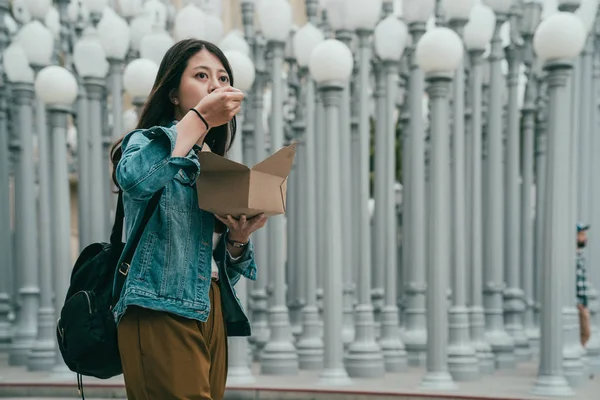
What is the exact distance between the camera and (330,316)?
295 inches

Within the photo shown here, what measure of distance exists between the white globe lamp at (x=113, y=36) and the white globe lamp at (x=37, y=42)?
0.69m

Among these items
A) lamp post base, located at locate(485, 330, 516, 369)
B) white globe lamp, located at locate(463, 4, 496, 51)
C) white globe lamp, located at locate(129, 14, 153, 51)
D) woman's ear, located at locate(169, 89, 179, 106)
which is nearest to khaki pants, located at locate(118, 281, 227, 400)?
woman's ear, located at locate(169, 89, 179, 106)

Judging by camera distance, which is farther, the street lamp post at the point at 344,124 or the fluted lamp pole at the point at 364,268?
the street lamp post at the point at 344,124

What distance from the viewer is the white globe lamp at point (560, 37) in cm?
682

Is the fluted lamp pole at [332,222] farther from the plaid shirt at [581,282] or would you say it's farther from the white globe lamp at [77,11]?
the white globe lamp at [77,11]

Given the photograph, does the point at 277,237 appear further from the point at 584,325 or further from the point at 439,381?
the point at 584,325

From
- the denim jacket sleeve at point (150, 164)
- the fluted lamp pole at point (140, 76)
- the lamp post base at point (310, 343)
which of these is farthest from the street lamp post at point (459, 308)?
the denim jacket sleeve at point (150, 164)

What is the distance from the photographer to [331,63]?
24.8ft

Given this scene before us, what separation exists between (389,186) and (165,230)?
6.26m

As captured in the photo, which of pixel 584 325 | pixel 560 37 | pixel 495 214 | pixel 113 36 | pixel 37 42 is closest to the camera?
pixel 560 37

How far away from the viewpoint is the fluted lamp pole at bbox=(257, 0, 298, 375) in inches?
338

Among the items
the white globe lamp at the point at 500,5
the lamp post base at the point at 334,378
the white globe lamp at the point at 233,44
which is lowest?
the lamp post base at the point at 334,378

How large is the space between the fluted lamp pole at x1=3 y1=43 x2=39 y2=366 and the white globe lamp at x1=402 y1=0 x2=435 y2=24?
421 cm

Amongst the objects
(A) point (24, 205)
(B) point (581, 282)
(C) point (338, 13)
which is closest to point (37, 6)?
(A) point (24, 205)
